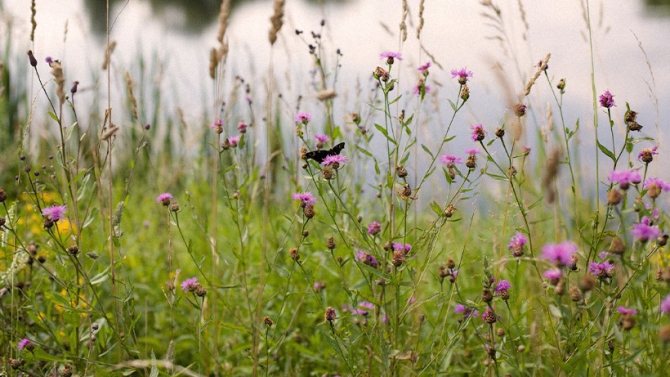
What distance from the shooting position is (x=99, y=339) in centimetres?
185

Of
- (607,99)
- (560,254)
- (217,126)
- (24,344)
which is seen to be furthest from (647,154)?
(24,344)

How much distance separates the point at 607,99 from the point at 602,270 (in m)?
0.43

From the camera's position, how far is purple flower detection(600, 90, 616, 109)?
64.0 inches

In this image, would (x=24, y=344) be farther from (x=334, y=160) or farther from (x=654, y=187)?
(x=654, y=187)

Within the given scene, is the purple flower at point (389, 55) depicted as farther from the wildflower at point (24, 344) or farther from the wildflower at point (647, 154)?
the wildflower at point (24, 344)

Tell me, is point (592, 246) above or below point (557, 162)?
below

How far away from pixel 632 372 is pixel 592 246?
332 millimetres

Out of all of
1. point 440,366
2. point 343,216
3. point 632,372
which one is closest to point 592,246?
point 632,372

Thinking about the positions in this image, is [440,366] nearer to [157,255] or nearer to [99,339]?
[99,339]

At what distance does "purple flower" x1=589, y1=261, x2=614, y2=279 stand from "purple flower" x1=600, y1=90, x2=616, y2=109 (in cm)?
40

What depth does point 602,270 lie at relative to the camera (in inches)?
57.1

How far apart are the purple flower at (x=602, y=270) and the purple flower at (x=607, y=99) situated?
40cm

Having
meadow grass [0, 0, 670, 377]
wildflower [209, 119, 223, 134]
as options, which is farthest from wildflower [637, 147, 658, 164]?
wildflower [209, 119, 223, 134]

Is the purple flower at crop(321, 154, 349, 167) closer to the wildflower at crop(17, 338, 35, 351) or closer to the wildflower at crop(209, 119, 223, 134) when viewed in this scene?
the wildflower at crop(209, 119, 223, 134)
